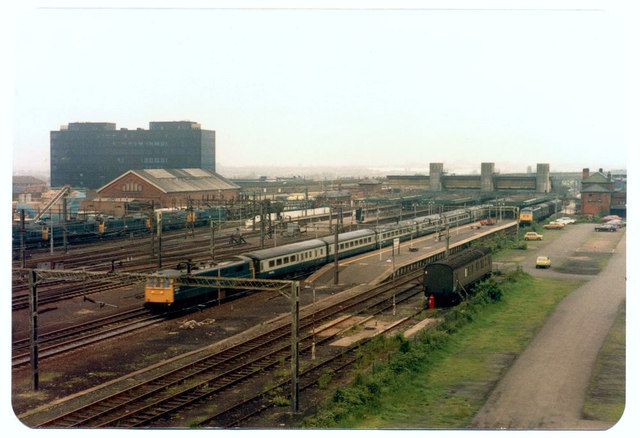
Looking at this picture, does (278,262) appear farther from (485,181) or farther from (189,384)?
(485,181)

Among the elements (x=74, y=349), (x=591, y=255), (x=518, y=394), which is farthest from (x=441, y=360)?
(x=591, y=255)

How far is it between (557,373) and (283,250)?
76.7 ft

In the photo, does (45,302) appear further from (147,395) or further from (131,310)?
(147,395)

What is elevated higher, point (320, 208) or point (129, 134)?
point (129, 134)

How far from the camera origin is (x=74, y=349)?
28.7 meters

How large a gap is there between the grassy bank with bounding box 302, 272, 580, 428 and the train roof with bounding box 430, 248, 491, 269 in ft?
9.14

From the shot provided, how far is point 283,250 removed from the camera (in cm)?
4447

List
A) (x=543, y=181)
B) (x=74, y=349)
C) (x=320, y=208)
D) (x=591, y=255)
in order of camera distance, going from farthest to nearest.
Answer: (x=543, y=181) → (x=320, y=208) → (x=591, y=255) → (x=74, y=349)

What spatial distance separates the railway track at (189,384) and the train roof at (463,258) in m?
8.63

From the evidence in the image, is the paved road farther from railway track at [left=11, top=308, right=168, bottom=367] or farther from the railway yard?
railway track at [left=11, top=308, right=168, bottom=367]

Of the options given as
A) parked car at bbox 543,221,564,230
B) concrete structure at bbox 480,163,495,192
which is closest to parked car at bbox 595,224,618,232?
parked car at bbox 543,221,564,230

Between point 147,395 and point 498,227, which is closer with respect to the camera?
point 147,395

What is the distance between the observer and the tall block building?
92.8 metres

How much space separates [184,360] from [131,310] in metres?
10.3
